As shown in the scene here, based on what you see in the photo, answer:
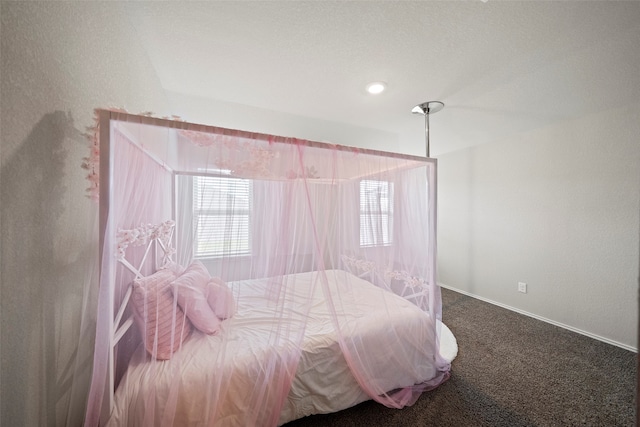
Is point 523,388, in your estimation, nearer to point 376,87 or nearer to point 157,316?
point 157,316

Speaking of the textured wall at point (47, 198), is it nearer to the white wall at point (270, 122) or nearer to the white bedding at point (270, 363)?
the white bedding at point (270, 363)

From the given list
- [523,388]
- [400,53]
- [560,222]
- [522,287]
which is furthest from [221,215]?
[522,287]

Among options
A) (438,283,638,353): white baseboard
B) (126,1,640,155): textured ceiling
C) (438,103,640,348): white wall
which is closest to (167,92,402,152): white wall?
(126,1,640,155): textured ceiling

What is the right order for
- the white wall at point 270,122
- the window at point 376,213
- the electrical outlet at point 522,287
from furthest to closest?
the electrical outlet at point 522,287 → the white wall at point 270,122 → the window at point 376,213

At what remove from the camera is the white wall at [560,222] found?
221cm

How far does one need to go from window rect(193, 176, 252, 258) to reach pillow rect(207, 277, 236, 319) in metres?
0.18

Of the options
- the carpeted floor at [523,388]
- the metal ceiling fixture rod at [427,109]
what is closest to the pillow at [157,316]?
the carpeted floor at [523,388]

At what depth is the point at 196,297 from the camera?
4.05 ft

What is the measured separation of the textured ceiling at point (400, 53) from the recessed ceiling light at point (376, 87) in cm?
6

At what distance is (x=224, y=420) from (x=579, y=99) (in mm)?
3702

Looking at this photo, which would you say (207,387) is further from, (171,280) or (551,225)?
(551,225)

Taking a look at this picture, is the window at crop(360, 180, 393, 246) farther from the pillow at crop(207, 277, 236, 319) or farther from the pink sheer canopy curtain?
the pillow at crop(207, 277, 236, 319)

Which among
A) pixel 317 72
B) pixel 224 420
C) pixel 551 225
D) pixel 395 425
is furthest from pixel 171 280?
pixel 551 225

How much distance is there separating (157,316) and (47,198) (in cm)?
67
